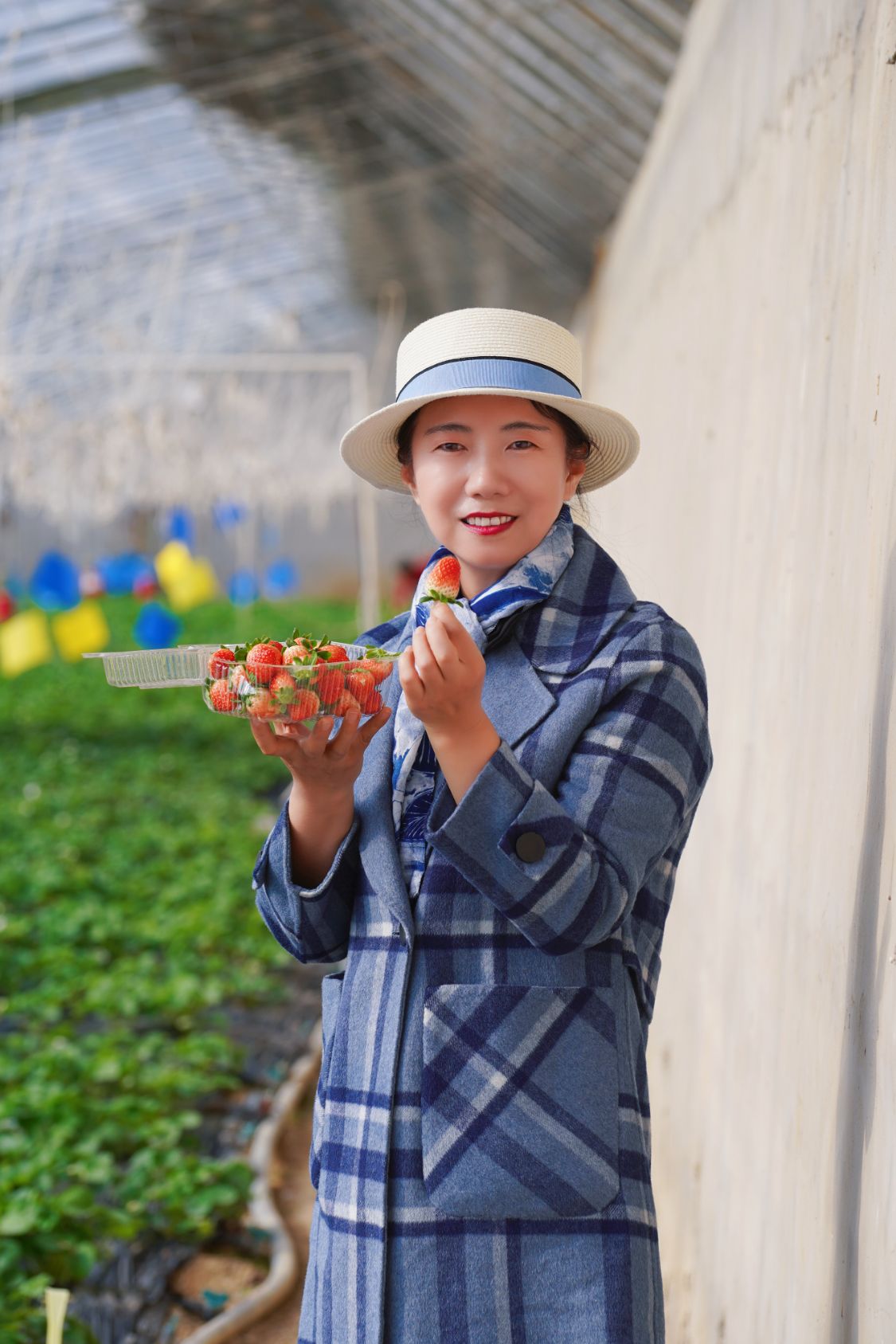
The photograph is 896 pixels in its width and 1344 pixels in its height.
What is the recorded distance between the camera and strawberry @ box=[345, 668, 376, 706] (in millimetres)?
1338

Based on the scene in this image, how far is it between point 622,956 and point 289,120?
24.8ft

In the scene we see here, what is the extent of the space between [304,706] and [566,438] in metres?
0.42

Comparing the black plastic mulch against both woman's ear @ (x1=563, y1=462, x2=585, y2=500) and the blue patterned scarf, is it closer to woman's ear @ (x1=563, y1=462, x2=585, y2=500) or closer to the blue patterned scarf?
the blue patterned scarf

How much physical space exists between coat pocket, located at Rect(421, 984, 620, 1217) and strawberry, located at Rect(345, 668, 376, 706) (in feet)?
0.96

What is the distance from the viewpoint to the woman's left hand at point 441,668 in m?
1.18

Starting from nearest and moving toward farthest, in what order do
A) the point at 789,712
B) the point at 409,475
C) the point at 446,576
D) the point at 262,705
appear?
the point at 262,705, the point at 446,576, the point at 409,475, the point at 789,712

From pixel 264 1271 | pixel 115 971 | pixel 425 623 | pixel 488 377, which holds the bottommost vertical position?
pixel 264 1271

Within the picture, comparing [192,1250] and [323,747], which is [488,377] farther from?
[192,1250]

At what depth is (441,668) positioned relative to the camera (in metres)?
1.18

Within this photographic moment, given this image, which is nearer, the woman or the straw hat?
the woman

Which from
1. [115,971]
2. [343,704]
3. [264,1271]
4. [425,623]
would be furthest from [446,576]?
[115,971]

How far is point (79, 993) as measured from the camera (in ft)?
15.1

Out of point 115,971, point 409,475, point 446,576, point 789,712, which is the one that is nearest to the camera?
point 446,576

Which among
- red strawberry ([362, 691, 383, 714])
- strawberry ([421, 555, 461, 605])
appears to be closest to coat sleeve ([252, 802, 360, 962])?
red strawberry ([362, 691, 383, 714])
